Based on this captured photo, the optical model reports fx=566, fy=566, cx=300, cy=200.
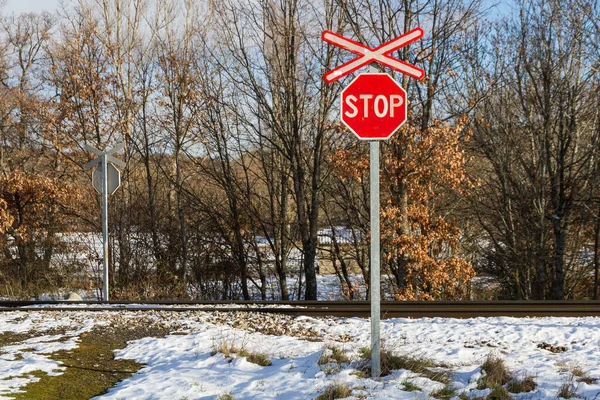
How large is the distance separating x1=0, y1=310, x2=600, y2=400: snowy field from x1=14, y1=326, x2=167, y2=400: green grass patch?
15 cm

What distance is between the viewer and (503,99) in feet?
70.9

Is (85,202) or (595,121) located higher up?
(595,121)

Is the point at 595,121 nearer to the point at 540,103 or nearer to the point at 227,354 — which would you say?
the point at 540,103

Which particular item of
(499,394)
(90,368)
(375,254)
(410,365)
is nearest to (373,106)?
(375,254)

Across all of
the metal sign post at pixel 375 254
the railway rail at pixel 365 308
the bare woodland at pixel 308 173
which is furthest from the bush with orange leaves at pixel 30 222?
the metal sign post at pixel 375 254

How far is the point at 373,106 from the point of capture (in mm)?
5820

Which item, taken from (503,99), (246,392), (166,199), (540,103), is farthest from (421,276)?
(166,199)

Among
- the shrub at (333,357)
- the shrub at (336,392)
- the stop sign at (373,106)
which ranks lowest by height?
the shrub at (336,392)

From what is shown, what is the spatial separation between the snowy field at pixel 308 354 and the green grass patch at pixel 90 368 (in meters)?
0.15

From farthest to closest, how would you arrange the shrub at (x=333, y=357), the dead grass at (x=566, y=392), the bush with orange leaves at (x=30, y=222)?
the bush with orange leaves at (x=30, y=222), the shrub at (x=333, y=357), the dead grass at (x=566, y=392)

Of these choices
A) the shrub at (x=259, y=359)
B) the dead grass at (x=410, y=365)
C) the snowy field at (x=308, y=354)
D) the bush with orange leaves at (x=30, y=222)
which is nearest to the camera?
the snowy field at (x=308, y=354)

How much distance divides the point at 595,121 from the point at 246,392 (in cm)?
Answer: 1780

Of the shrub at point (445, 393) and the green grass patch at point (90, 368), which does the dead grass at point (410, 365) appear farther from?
the green grass patch at point (90, 368)

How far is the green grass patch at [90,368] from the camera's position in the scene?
6016 mm
